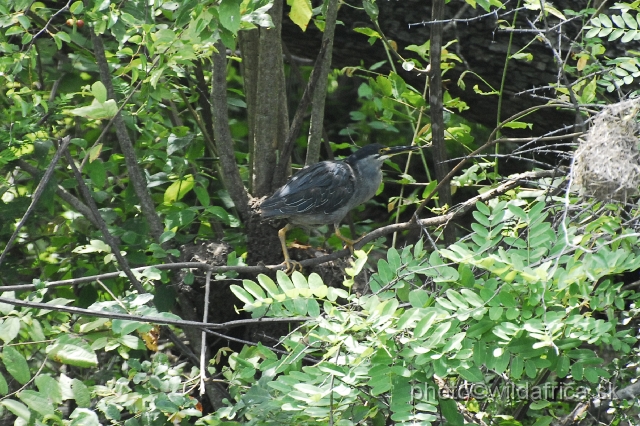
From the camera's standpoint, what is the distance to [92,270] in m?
3.72

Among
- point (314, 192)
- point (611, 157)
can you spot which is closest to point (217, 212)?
point (314, 192)

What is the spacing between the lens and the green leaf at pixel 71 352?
2.44 metres

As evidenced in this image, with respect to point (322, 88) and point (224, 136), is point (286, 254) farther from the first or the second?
point (322, 88)

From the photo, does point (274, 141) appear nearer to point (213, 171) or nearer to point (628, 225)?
point (213, 171)

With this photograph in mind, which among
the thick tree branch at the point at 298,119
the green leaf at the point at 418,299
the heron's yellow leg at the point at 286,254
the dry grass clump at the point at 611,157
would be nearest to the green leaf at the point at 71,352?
the green leaf at the point at 418,299

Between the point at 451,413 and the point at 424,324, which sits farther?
the point at 451,413

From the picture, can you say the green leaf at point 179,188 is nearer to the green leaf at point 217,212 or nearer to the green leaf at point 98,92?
the green leaf at point 217,212

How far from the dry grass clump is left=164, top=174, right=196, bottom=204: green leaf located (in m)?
1.99

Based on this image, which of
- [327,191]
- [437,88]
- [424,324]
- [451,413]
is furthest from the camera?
[327,191]

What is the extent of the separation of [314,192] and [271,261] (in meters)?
0.44

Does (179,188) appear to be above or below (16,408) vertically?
above

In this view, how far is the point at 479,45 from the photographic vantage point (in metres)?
4.19

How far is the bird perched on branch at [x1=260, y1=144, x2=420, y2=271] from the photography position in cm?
373

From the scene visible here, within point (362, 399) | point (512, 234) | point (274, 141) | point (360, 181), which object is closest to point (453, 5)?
point (360, 181)
